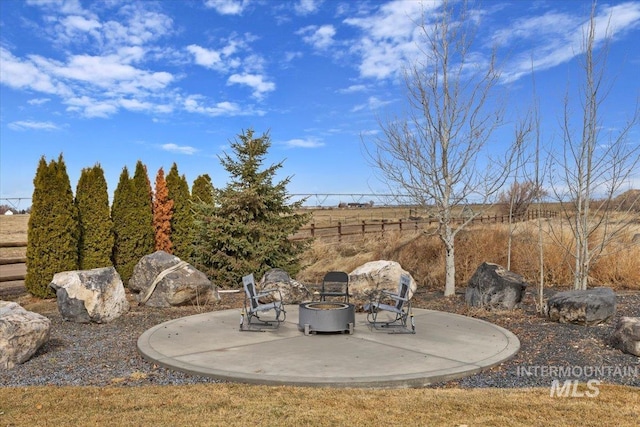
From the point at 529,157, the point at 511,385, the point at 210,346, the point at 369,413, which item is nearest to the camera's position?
the point at 369,413

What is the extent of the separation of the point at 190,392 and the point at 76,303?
4359 mm

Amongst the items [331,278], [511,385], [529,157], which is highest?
[529,157]

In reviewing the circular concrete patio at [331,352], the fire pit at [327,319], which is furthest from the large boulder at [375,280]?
the fire pit at [327,319]

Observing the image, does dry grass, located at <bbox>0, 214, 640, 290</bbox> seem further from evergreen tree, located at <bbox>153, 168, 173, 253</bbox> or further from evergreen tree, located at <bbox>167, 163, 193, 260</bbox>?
evergreen tree, located at <bbox>153, 168, 173, 253</bbox>

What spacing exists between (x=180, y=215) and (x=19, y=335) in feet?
29.7

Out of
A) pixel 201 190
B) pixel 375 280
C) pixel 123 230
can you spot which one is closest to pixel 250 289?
pixel 375 280

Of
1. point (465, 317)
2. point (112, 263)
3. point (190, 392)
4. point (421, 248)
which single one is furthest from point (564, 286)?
point (112, 263)

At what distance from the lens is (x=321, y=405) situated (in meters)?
4.29

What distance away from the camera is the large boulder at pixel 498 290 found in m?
8.98

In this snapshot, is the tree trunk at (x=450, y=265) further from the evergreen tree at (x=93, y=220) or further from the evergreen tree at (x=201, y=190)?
the evergreen tree at (x=93, y=220)

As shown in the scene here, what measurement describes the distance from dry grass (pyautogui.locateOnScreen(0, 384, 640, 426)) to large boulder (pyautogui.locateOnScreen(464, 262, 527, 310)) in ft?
13.6

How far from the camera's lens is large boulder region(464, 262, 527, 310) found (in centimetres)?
898

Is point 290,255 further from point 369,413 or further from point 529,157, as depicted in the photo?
point 369,413

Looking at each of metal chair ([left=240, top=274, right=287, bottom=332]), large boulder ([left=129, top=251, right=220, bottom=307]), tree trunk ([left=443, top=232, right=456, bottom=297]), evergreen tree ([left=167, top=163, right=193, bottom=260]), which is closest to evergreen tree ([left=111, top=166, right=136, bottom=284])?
evergreen tree ([left=167, top=163, right=193, bottom=260])
